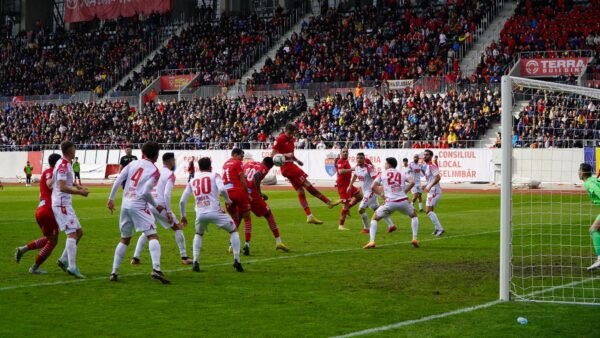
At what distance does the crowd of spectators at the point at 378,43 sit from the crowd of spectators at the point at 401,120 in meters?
3.12

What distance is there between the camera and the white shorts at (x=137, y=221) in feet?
42.4

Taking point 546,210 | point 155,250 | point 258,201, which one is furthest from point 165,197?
point 546,210

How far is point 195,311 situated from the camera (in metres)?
10.7

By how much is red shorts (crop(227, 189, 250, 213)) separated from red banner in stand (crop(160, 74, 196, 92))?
46230 millimetres

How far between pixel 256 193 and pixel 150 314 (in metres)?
7.17

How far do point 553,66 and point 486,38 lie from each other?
7.49 metres

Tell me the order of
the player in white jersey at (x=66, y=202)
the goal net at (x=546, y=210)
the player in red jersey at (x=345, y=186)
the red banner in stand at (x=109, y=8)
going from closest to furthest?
1. the goal net at (x=546, y=210)
2. the player in white jersey at (x=66, y=202)
3. the player in red jersey at (x=345, y=186)
4. the red banner in stand at (x=109, y=8)

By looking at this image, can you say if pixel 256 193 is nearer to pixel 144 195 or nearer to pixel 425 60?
pixel 144 195

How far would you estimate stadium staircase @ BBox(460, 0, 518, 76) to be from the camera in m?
51.5

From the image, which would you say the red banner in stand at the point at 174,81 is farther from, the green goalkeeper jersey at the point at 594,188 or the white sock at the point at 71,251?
the green goalkeeper jersey at the point at 594,188

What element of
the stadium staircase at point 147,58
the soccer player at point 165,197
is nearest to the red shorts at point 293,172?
the soccer player at point 165,197

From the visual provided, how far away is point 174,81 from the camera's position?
62.9 m

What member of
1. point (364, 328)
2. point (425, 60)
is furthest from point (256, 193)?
point (425, 60)

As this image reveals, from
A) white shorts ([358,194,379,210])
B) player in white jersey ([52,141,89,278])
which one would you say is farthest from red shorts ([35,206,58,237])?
white shorts ([358,194,379,210])
